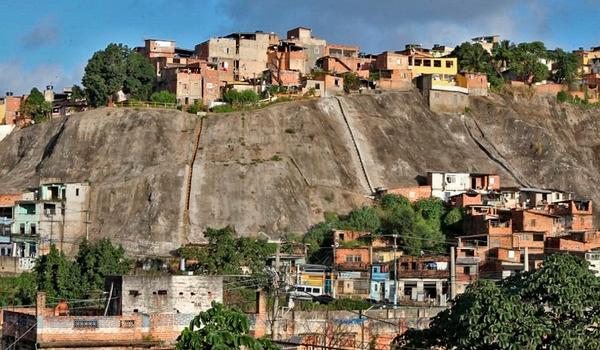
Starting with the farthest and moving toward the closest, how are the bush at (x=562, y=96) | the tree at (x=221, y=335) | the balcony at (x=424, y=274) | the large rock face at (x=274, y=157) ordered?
the bush at (x=562, y=96), the large rock face at (x=274, y=157), the balcony at (x=424, y=274), the tree at (x=221, y=335)

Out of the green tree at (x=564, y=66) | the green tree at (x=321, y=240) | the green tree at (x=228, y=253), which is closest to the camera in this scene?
the green tree at (x=228, y=253)

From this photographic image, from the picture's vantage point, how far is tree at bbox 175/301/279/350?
22.8 metres

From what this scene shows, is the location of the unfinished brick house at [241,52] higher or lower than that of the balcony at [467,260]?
higher

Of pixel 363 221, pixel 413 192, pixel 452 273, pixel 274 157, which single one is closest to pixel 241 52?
pixel 274 157

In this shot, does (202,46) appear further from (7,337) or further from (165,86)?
(7,337)

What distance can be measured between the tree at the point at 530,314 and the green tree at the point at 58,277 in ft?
93.8

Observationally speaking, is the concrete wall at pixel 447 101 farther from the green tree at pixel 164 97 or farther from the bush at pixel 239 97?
the green tree at pixel 164 97

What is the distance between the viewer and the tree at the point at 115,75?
8338 centimetres

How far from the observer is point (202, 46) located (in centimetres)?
8869

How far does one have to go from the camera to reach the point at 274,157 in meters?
77.2

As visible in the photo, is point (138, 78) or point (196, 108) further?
point (138, 78)

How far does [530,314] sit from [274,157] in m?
47.6

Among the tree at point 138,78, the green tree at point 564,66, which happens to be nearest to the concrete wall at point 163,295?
the tree at point 138,78

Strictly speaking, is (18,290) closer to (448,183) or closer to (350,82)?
(448,183)
